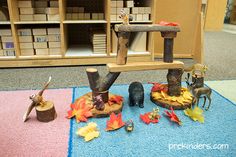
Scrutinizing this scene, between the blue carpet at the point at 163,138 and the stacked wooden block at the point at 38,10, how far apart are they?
106 cm

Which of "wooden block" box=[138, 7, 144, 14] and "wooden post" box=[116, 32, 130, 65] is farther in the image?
"wooden block" box=[138, 7, 144, 14]

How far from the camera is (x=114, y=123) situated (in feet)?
3.16

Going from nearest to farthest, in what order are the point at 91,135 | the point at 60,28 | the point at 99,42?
the point at 91,135
the point at 60,28
the point at 99,42

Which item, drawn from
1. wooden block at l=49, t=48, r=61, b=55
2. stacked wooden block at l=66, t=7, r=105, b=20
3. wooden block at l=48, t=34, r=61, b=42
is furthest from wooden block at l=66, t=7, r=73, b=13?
wooden block at l=49, t=48, r=61, b=55

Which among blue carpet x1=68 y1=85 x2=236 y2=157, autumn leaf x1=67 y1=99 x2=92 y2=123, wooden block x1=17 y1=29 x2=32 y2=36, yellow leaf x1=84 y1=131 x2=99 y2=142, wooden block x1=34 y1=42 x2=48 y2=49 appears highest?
wooden block x1=17 y1=29 x2=32 y2=36

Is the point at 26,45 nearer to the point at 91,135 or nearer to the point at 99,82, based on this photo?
the point at 99,82

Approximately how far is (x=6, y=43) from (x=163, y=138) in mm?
1465

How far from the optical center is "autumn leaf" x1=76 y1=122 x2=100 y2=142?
89 cm

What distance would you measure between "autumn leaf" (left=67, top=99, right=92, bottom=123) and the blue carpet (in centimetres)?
3

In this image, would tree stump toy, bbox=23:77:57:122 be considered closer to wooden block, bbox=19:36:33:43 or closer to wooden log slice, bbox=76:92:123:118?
wooden log slice, bbox=76:92:123:118

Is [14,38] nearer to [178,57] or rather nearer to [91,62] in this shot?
[91,62]

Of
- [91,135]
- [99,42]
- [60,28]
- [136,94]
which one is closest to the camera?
[91,135]

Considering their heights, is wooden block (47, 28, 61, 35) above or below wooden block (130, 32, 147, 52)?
above

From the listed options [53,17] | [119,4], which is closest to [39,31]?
[53,17]
